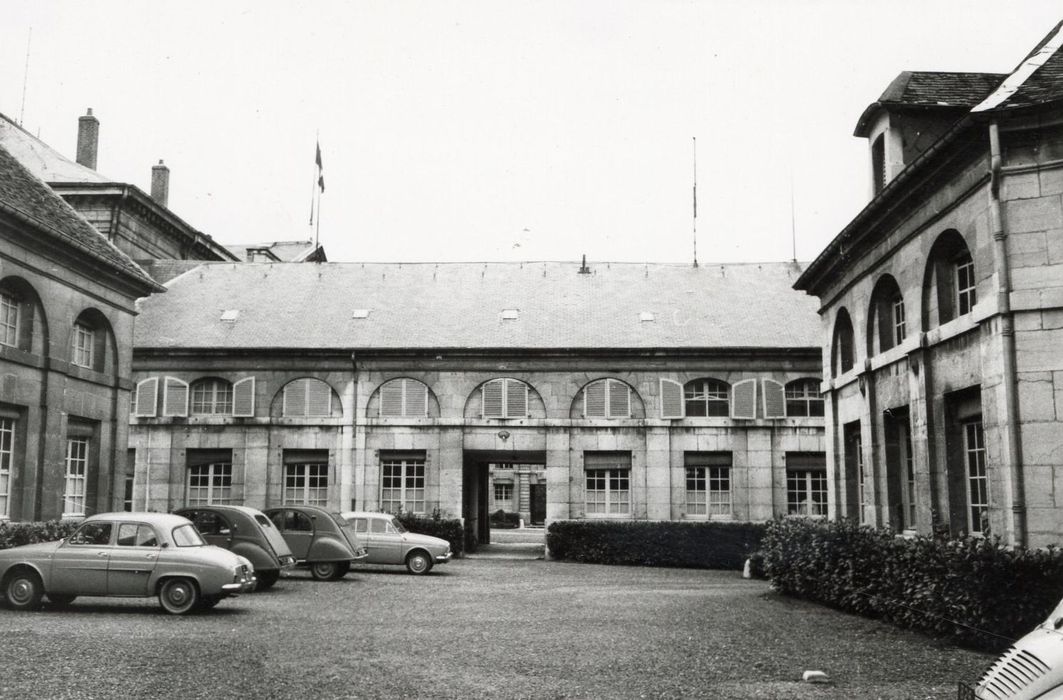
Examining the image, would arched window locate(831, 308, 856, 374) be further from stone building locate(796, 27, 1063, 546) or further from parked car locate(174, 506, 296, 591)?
parked car locate(174, 506, 296, 591)

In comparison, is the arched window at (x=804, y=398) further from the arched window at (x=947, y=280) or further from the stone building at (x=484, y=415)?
the arched window at (x=947, y=280)

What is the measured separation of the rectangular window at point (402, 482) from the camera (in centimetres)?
2948

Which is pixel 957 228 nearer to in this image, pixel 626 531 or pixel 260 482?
pixel 626 531

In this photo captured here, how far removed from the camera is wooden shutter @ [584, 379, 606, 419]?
29797mm

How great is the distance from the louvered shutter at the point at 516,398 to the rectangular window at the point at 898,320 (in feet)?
46.6

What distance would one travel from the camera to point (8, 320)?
736 inches

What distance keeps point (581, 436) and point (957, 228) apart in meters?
16.9

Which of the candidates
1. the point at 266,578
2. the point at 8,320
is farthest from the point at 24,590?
the point at 8,320

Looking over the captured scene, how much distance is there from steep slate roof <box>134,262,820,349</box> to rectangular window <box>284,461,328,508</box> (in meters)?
3.58

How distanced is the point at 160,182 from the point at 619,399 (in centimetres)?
2439

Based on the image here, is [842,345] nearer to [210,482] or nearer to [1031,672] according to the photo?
[1031,672]

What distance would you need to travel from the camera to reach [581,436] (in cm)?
2956

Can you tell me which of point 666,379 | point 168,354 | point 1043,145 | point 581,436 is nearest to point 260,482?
point 168,354

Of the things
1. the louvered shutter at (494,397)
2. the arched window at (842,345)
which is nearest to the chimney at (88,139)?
the louvered shutter at (494,397)
